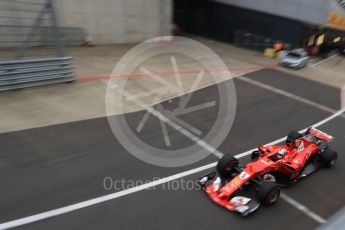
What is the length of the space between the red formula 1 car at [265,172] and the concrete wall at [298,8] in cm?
1849

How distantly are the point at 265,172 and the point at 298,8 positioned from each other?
21.8 metres

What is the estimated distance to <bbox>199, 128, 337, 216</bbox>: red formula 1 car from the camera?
7390mm

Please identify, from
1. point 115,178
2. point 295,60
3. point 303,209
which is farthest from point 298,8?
point 115,178

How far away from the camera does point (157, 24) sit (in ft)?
83.6

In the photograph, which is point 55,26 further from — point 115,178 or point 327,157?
point 327,157

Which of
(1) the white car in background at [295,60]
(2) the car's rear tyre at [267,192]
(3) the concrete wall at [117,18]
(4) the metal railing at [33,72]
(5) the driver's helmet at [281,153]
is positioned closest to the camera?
(2) the car's rear tyre at [267,192]

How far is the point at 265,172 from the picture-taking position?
7.93 metres

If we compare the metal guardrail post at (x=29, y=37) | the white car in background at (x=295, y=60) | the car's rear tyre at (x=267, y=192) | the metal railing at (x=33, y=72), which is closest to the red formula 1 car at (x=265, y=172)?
the car's rear tyre at (x=267, y=192)

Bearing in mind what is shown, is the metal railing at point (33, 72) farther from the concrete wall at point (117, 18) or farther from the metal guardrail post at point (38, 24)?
the concrete wall at point (117, 18)

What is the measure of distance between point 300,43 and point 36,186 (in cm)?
2461

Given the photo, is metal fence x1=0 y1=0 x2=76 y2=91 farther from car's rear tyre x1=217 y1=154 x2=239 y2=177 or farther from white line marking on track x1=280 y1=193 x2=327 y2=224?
white line marking on track x1=280 y1=193 x2=327 y2=224

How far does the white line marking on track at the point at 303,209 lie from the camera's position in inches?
291

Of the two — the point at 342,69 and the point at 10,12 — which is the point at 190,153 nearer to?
the point at 10,12

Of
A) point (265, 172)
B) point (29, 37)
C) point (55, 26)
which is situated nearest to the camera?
point (265, 172)
